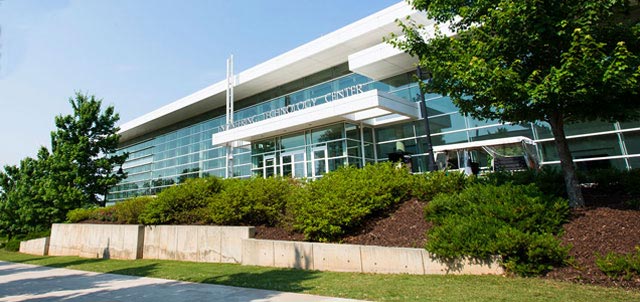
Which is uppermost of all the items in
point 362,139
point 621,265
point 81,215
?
point 362,139

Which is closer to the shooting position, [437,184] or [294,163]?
[437,184]

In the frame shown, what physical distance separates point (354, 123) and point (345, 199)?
36.1ft

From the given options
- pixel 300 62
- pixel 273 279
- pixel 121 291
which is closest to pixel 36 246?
pixel 121 291

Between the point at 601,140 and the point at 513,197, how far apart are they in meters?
11.2

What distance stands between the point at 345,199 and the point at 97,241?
1289 centimetres

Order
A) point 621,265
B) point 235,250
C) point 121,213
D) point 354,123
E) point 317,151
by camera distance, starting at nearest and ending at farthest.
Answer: point 621,265
point 235,250
point 121,213
point 354,123
point 317,151

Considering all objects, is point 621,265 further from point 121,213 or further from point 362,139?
point 121,213

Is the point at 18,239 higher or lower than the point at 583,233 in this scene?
higher

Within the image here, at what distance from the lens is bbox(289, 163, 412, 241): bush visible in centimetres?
842

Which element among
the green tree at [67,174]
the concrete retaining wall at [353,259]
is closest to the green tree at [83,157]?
the green tree at [67,174]

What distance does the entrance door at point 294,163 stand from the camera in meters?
20.3

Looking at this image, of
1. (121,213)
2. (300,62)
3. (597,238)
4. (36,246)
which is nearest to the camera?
(597,238)

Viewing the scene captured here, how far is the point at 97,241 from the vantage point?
15516 mm

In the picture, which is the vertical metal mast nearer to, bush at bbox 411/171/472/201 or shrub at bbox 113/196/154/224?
shrub at bbox 113/196/154/224
